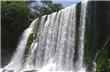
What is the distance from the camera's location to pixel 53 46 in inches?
701

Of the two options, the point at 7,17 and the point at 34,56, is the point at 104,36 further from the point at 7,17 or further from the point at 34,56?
the point at 7,17

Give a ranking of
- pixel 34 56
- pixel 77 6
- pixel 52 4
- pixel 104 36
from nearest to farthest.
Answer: pixel 104 36 < pixel 77 6 < pixel 34 56 < pixel 52 4

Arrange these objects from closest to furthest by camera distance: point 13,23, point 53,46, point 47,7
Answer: point 53,46 < point 13,23 < point 47,7

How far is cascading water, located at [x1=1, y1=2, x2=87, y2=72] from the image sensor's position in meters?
16.3

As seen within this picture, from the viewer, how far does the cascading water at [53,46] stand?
16.3 m

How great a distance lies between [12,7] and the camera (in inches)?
834

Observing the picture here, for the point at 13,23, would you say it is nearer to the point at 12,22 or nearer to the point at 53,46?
the point at 12,22

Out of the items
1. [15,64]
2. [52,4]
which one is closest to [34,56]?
[15,64]

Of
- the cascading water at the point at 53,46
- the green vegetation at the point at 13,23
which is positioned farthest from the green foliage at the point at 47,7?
the cascading water at the point at 53,46

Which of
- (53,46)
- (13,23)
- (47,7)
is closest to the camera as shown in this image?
(53,46)

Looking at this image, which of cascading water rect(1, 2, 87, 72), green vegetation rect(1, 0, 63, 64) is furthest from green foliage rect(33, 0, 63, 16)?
cascading water rect(1, 2, 87, 72)

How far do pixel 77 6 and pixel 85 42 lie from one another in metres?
2.36

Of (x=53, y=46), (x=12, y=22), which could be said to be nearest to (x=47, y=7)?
(x=12, y=22)

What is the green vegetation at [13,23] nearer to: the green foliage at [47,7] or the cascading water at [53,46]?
the cascading water at [53,46]
